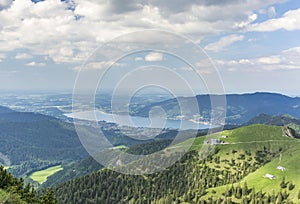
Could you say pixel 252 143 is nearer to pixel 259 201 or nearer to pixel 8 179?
pixel 259 201

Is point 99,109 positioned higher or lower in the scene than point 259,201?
higher

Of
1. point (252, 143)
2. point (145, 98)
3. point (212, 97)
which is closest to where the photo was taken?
point (212, 97)

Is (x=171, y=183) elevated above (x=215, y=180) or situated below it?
below

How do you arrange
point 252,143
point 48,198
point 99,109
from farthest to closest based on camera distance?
point 252,143, point 48,198, point 99,109

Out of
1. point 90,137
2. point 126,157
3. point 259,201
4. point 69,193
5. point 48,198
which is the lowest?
point 69,193

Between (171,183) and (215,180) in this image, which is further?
(171,183)

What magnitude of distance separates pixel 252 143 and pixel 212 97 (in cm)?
17422

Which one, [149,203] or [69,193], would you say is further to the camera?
[69,193]

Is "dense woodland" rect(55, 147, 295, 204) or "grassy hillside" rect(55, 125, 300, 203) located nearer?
"grassy hillside" rect(55, 125, 300, 203)

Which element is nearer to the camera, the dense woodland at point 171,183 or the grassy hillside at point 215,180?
the grassy hillside at point 215,180

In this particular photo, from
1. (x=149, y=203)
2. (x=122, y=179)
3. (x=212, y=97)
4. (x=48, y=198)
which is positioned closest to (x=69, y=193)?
(x=122, y=179)

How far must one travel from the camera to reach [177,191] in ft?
457

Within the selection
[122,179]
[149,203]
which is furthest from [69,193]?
[149,203]

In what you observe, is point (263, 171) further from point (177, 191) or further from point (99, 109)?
point (99, 109)
